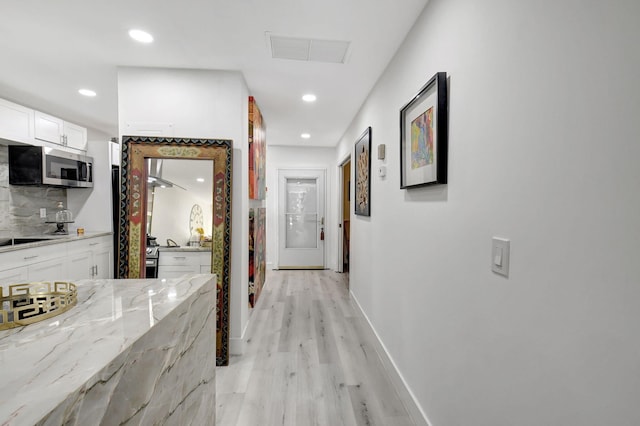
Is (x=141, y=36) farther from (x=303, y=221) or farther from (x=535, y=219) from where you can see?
(x=303, y=221)

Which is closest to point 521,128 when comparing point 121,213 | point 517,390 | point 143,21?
point 517,390

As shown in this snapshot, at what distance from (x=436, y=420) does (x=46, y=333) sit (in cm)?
170

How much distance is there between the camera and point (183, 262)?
94.6 inches

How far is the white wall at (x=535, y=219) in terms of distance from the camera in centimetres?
63

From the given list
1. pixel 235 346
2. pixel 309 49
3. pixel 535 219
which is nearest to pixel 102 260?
pixel 235 346

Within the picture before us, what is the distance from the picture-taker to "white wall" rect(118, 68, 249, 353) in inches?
92.7

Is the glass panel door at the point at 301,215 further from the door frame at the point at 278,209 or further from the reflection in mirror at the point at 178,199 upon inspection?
the reflection in mirror at the point at 178,199

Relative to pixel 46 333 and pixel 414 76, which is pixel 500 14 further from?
pixel 46 333

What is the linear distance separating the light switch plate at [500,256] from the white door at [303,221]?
4500mm

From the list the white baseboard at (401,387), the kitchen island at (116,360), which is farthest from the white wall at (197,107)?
the white baseboard at (401,387)

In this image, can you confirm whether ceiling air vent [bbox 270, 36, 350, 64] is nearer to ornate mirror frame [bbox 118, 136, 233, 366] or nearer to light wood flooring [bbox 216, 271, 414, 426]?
ornate mirror frame [bbox 118, 136, 233, 366]

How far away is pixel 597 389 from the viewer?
2.21ft

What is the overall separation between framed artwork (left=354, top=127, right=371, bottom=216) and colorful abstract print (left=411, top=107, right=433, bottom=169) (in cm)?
112

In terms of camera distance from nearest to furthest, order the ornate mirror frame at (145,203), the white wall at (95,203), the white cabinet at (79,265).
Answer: the ornate mirror frame at (145,203)
the white cabinet at (79,265)
the white wall at (95,203)
